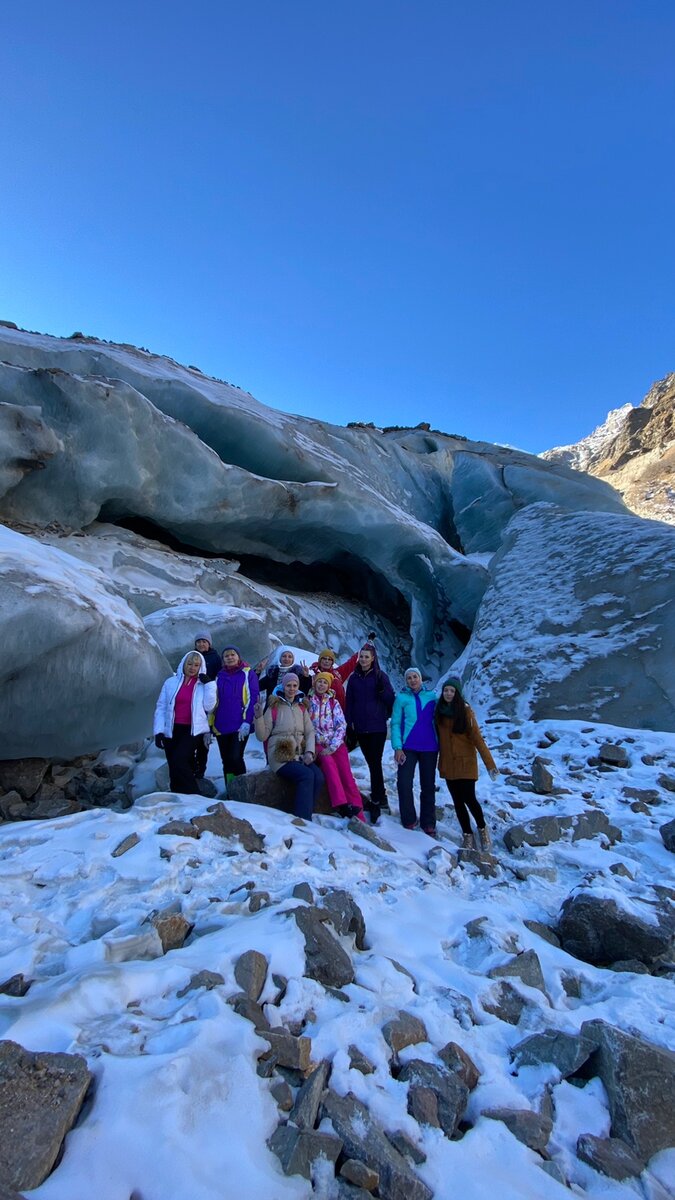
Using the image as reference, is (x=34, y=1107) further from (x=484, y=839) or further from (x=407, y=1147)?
(x=484, y=839)

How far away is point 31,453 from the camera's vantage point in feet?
31.3

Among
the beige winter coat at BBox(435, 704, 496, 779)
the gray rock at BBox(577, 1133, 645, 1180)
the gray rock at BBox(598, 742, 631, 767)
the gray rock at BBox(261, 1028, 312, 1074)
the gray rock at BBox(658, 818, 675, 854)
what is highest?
the beige winter coat at BBox(435, 704, 496, 779)

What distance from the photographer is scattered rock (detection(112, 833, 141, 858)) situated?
12.1 feet

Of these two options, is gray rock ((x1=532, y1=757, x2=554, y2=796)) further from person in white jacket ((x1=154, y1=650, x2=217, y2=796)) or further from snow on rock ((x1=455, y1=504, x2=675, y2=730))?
person in white jacket ((x1=154, y1=650, x2=217, y2=796))

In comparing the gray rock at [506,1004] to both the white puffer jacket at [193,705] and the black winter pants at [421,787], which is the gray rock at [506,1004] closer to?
the black winter pants at [421,787]

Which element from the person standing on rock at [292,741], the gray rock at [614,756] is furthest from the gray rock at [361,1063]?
the gray rock at [614,756]

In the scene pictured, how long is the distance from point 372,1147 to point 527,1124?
2.09 ft

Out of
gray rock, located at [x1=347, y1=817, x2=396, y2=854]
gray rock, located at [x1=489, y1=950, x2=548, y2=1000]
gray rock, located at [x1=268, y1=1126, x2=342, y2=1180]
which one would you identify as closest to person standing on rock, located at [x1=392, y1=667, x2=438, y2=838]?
gray rock, located at [x1=347, y1=817, x2=396, y2=854]

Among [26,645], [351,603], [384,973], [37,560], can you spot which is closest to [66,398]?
[37,560]

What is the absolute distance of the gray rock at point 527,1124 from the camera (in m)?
2.17

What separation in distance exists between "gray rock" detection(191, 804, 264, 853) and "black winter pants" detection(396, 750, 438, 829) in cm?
162

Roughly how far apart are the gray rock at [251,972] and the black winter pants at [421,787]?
2806 mm

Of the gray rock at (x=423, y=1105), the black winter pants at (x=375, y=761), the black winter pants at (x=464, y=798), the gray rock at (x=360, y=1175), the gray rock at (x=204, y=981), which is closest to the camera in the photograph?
the gray rock at (x=360, y=1175)

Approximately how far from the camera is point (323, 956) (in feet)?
9.34
